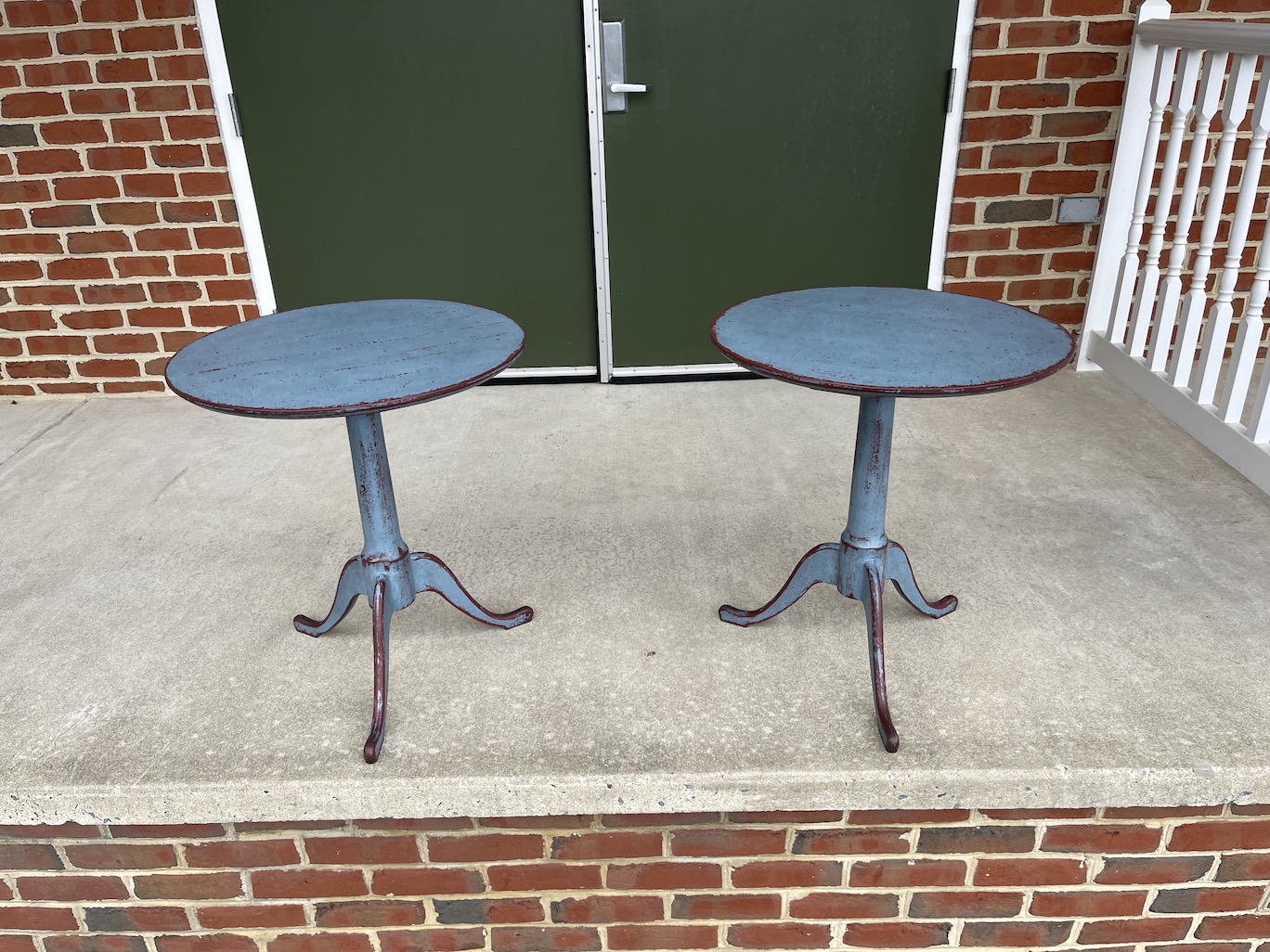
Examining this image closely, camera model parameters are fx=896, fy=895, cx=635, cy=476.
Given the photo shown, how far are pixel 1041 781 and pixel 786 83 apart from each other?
2.29 m

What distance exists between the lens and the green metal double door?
2842mm

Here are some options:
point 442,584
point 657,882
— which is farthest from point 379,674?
point 657,882

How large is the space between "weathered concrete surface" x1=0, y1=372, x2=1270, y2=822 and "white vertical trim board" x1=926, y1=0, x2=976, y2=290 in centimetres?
56

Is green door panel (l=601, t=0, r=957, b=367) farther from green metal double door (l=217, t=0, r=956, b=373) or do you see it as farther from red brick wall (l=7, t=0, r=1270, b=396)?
red brick wall (l=7, t=0, r=1270, b=396)

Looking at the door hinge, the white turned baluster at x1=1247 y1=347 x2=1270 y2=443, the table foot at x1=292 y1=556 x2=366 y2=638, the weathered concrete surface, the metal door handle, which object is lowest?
the weathered concrete surface

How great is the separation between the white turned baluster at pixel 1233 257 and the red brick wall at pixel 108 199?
3.02m

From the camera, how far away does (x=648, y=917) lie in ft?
5.64

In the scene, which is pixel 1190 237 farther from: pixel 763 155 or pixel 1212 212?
pixel 763 155

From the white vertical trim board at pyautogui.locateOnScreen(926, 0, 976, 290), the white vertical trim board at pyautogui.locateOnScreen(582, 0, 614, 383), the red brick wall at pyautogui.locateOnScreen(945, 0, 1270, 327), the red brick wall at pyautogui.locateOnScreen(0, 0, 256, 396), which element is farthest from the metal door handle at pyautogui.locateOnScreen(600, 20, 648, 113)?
the red brick wall at pyautogui.locateOnScreen(0, 0, 256, 396)

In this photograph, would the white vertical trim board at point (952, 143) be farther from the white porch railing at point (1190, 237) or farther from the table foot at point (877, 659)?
the table foot at point (877, 659)

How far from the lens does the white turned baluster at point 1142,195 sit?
273cm

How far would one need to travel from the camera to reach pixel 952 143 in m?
2.99

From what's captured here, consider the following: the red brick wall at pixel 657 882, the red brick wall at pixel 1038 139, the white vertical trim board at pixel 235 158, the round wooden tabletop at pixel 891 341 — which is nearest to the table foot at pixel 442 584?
the red brick wall at pixel 657 882

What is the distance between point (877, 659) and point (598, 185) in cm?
198
